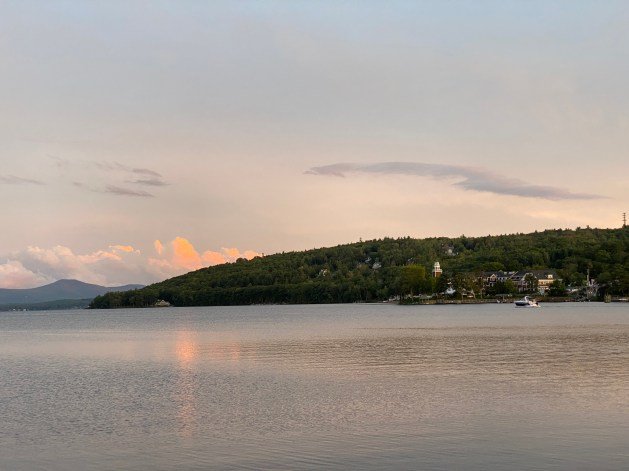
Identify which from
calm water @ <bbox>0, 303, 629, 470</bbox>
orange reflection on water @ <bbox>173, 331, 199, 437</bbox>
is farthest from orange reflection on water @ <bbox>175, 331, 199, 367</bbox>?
calm water @ <bbox>0, 303, 629, 470</bbox>

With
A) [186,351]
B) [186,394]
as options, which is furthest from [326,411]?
[186,351]

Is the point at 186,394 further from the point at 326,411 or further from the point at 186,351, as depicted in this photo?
the point at 186,351

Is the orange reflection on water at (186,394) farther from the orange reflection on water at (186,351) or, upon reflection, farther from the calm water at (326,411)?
the calm water at (326,411)

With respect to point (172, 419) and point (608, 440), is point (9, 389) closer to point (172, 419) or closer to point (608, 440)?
point (172, 419)

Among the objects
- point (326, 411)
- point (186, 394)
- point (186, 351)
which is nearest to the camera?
point (326, 411)

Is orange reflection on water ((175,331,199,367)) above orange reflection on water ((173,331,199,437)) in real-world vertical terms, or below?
above

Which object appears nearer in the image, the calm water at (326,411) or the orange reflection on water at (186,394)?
the calm water at (326,411)

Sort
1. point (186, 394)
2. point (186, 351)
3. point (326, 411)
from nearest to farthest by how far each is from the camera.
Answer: point (326, 411) → point (186, 394) → point (186, 351)

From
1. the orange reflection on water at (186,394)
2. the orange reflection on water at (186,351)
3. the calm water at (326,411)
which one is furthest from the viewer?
the orange reflection on water at (186,351)

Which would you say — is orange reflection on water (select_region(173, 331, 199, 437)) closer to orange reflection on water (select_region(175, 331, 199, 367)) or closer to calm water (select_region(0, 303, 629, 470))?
orange reflection on water (select_region(175, 331, 199, 367))

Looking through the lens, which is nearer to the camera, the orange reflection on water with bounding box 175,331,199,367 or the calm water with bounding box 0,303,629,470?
the calm water with bounding box 0,303,629,470

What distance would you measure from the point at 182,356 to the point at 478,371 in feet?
87.4

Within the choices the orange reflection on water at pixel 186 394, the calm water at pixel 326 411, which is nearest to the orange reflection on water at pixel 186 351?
the orange reflection on water at pixel 186 394

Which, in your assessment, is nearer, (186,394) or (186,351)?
(186,394)
